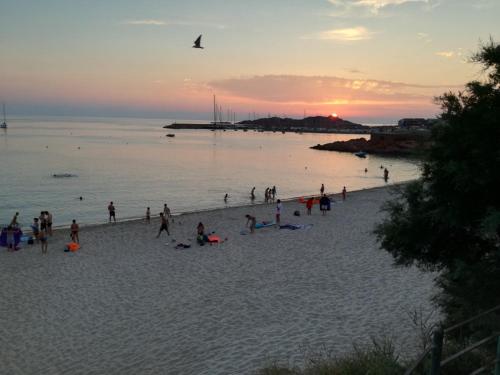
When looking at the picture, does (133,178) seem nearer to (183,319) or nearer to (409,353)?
(183,319)

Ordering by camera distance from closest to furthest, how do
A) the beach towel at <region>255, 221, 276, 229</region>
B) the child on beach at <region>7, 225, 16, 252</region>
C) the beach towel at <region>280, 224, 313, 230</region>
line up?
the child on beach at <region>7, 225, 16, 252</region> < the beach towel at <region>280, 224, 313, 230</region> < the beach towel at <region>255, 221, 276, 229</region>

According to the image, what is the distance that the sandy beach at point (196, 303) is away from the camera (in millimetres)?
9398

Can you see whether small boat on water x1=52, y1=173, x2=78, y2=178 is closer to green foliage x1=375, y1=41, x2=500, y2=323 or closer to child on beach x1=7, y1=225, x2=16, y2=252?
child on beach x1=7, y1=225, x2=16, y2=252

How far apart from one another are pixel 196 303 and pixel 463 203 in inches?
306

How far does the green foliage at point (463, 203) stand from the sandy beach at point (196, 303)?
2717mm

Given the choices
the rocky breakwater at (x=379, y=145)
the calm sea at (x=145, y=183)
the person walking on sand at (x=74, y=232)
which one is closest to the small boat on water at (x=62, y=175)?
the calm sea at (x=145, y=183)

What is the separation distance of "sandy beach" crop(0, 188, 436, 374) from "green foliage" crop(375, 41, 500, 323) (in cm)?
272

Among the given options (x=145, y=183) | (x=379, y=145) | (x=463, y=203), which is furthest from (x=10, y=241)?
(x=379, y=145)

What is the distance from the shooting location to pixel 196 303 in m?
12.3

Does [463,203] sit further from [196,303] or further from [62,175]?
[62,175]

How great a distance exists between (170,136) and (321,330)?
175783 millimetres

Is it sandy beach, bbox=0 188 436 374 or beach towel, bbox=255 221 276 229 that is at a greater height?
sandy beach, bbox=0 188 436 374

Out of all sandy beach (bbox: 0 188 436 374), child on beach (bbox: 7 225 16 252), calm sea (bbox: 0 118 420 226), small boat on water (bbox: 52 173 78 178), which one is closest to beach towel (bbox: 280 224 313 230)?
sandy beach (bbox: 0 188 436 374)

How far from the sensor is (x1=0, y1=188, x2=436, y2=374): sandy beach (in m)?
9.40
